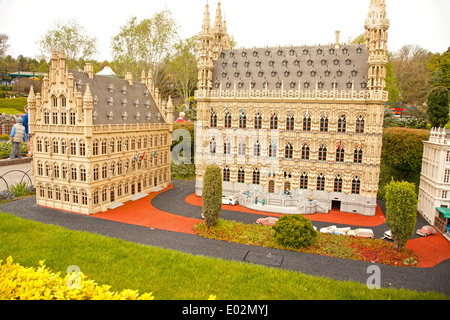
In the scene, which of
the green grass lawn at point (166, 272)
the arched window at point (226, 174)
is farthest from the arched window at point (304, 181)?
the green grass lawn at point (166, 272)

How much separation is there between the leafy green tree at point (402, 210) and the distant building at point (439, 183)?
10189mm

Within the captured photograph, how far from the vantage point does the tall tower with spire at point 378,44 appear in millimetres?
44031

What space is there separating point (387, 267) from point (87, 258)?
27649mm

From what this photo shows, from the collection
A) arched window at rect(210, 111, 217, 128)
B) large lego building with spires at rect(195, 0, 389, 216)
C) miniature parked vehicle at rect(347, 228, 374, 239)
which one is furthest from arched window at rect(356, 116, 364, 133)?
arched window at rect(210, 111, 217, 128)

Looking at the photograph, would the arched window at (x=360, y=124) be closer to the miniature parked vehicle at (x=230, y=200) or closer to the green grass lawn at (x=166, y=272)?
the miniature parked vehicle at (x=230, y=200)

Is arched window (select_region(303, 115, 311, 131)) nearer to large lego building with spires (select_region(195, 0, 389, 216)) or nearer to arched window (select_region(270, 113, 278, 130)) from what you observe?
large lego building with spires (select_region(195, 0, 389, 216))

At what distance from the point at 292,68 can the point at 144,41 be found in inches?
1671

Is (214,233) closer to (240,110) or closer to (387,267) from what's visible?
(387,267)

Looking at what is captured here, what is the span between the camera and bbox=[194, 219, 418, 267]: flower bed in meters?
31.6

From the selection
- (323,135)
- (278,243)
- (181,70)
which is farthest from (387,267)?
(181,70)

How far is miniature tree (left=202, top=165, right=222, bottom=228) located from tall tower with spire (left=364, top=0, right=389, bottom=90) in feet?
87.1

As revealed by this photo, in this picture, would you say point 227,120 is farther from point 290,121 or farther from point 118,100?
point 118,100

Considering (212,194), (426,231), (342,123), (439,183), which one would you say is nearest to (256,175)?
(342,123)

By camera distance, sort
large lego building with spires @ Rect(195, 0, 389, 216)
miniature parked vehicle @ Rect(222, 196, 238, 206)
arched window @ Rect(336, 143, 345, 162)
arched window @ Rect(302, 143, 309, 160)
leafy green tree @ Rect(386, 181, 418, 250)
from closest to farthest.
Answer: leafy green tree @ Rect(386, 181, 418, 250)
large lego building with spires @ Rect(195, 0, 389, 216)
arched window @ Rect(336, 143, 345, 162)
arched window @ Rect(302, 143, 309, 160)
miniature parked vehicle @ Rect(222, 196, 238, 206)
